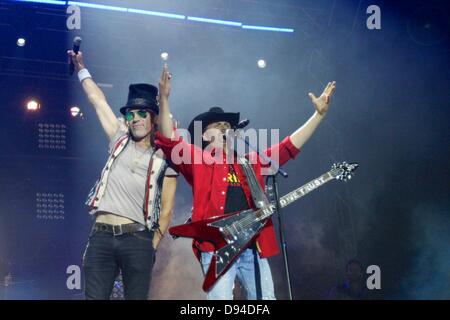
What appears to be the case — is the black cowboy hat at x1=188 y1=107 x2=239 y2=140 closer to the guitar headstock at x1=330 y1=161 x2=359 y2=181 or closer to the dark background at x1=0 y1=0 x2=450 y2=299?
the guitar headstock at x1=330 y1=161 x2=359 y2=181

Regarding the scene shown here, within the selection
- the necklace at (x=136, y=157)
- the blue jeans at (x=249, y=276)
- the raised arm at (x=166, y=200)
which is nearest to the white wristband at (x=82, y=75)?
the necklace at (x=136, y=157)

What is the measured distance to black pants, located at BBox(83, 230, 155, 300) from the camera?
12.0ft

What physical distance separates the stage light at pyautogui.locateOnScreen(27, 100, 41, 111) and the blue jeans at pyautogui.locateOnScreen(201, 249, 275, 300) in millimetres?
5883

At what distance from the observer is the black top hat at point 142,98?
4.20 m

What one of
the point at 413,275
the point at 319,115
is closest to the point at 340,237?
the point at 413,275

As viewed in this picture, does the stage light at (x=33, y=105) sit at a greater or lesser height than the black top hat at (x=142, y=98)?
greater

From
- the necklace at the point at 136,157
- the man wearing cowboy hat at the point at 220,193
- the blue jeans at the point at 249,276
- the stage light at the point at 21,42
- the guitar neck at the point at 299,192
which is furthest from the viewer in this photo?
the stage light at the point at 21,42

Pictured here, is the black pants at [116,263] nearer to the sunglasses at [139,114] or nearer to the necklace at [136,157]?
the necklace at [136,157]

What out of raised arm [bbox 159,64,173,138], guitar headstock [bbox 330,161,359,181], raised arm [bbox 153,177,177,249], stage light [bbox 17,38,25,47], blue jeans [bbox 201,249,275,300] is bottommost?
blue jeans [bbox 201,249,275,300]

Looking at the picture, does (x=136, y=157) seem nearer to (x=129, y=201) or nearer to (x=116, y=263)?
(x=129, y=201)

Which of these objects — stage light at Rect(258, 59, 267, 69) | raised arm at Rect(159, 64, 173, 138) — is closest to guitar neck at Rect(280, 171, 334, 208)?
raised arm at Rect(159, 64, 173, 138)

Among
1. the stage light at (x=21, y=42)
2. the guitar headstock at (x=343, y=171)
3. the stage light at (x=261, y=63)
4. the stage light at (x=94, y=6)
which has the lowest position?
the guitar headstock at (x=343, y=171)

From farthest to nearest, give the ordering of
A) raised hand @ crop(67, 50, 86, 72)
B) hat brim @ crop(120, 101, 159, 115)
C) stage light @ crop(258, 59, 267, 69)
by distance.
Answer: stage light @ crop(258, 59, 267, 69) < raised hand @ crop(67, 50, 86, 72) < hat brim @ crop(120, 101, 159, 115)
